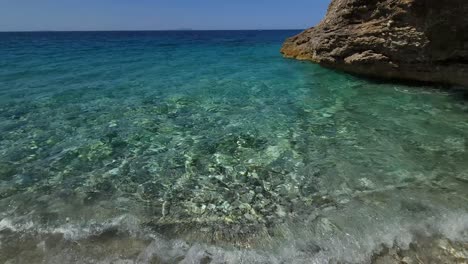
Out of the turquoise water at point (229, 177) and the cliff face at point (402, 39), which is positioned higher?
the cliff face at point (402, 39)

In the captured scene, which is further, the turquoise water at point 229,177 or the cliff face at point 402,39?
the cliff face at point 402,39

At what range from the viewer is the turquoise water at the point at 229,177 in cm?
411

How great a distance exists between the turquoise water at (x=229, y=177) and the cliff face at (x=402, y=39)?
1.38m

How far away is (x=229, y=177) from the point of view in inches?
225

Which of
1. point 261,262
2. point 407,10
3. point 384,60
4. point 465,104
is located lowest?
point 261,262

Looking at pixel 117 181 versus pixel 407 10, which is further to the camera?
pixel 407 10

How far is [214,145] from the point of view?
7094 millimetres

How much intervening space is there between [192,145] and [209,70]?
11.8 metres

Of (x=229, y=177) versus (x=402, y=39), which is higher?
(x=402, y=39)

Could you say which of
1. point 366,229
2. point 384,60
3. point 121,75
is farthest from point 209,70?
point 366,229

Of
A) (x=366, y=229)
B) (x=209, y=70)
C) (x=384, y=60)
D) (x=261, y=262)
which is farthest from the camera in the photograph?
(x=209, y=70)

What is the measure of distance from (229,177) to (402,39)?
10106 mm

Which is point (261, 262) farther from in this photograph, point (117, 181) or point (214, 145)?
point (214, 145)

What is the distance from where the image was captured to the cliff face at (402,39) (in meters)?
10.9
